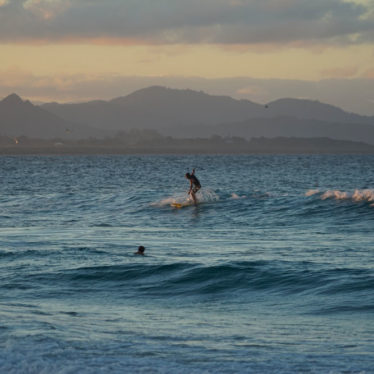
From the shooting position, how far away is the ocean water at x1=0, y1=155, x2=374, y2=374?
9.34 metres

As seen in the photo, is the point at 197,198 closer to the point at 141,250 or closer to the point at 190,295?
the point at 141,250

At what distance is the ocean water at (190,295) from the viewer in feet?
30.7

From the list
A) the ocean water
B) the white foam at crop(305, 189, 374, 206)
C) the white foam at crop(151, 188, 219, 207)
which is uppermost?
the white foam at crop(305, 189, 374, 206)

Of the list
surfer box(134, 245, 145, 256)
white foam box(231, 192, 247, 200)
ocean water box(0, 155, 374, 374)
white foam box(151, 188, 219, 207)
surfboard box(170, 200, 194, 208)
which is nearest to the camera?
ocean water box(0, 155, 374, 374)

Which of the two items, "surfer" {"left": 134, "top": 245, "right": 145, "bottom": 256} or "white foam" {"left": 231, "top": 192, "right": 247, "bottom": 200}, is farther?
"white foam" {"left": 231, "top": 192, "right": 247, "bottom": 200}

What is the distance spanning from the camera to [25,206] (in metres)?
37.8

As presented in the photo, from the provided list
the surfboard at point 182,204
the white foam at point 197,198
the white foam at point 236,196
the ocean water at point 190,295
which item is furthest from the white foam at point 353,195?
the surfboard at point 182,204

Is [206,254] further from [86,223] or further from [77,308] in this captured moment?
[86,223]

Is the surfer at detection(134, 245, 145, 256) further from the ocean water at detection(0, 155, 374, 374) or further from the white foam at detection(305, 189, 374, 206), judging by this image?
the white foam at detection(305, 189, 374, 206)

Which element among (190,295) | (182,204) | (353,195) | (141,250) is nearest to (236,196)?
(182,204)

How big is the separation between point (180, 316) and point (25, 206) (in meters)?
27.1

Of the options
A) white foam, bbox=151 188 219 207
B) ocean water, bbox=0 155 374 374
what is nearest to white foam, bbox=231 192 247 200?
white foam, bbox=151 188 219 207

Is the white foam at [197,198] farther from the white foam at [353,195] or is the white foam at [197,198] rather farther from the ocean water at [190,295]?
the ocean water at [190,295]

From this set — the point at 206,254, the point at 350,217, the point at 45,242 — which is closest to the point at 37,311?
the point at 206,254
